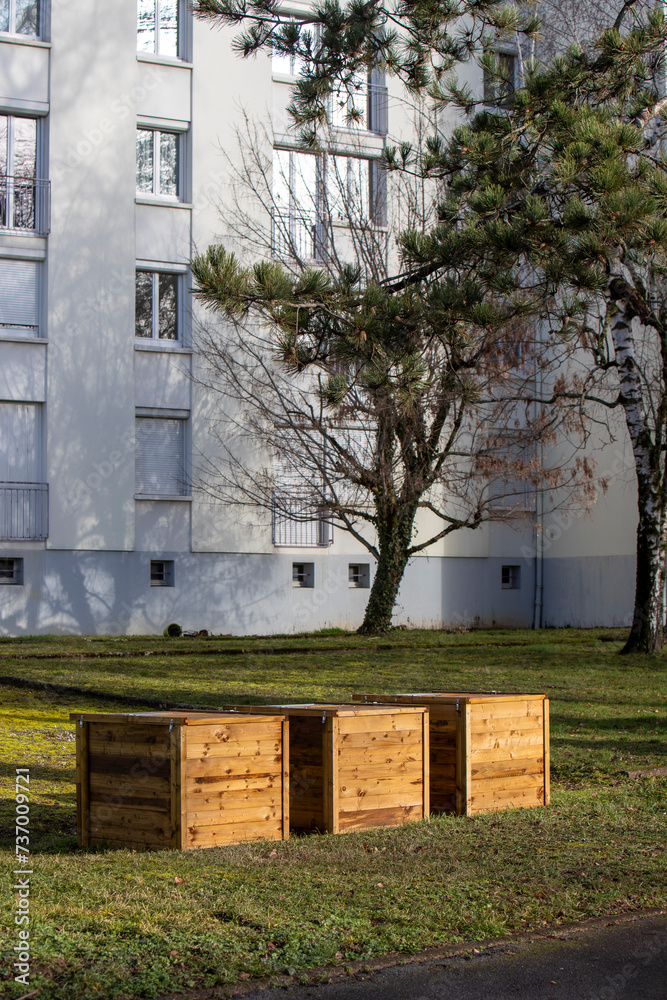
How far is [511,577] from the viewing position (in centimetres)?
3347

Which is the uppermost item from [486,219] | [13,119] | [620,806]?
[13,119]

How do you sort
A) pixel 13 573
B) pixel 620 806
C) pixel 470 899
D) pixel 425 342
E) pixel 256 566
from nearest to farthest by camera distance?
pixel 470 899 → pixel 620 806 → pixel 425 342 → pixel 13 573 → pixel 256 566

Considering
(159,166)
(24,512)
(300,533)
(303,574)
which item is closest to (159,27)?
(159,166)

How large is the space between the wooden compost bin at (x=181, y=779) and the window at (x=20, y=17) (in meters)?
23.7

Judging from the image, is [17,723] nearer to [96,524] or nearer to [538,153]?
[538,153]

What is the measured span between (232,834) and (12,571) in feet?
66.8

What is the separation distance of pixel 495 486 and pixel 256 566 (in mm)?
7307

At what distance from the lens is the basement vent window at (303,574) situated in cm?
3005

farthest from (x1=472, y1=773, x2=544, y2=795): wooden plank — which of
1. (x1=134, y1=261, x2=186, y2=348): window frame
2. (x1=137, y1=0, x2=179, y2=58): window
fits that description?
(x1=137, y1=0, x2=179, y2=58): window

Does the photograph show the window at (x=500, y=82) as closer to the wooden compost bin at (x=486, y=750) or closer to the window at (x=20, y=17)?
the wooden compost bin at (x=486, y=750)

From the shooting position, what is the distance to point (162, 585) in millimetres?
28250

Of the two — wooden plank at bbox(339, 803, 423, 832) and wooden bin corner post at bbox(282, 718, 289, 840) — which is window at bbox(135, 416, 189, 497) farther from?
wooden bin corner post at bbox(282, 718, 289, 840)

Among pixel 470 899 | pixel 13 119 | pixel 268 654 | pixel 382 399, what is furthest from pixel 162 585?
pixel 470 899

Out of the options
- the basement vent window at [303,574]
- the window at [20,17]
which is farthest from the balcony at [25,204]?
the basement vent window at [303,574]
